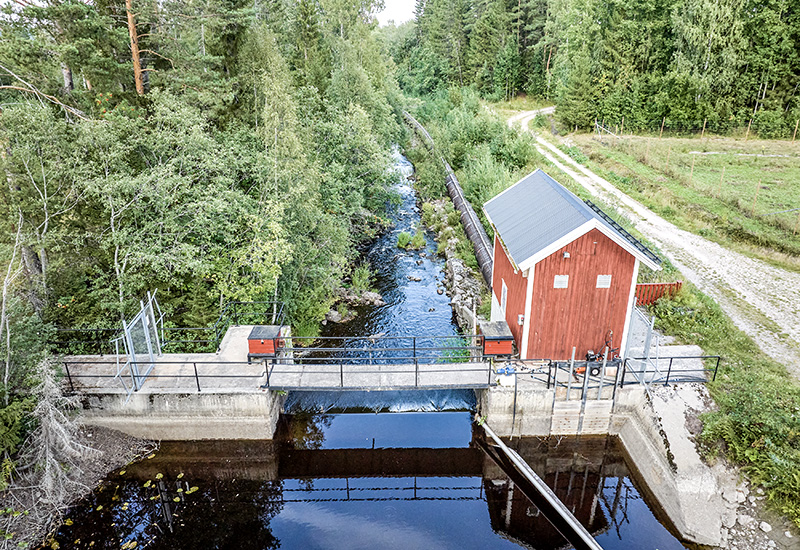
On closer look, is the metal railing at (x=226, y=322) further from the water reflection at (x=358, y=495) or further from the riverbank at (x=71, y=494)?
the water reflection at (x=358, y=495)

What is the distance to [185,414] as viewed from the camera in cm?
1631

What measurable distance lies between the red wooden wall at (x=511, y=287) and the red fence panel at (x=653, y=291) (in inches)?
227

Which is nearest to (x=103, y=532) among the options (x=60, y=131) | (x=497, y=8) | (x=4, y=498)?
(x=4, y=498)

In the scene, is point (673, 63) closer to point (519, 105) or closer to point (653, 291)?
point (519, 105)

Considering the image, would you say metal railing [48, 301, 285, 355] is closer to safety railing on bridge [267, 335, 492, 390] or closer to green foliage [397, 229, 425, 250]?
safety railing on bridge [267, 335, 492, 390]

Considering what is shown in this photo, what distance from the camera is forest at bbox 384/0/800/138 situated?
4288 cm

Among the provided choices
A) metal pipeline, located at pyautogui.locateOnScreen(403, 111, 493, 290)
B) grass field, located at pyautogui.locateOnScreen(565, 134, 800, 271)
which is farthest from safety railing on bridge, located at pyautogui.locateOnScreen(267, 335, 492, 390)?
grass field, located at pyautogui.locateOnScreen(565, 134, 800, 271)

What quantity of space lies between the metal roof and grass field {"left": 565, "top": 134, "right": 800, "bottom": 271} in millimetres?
13649

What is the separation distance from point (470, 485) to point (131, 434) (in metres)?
11.1

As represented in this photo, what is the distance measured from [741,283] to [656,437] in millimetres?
11962

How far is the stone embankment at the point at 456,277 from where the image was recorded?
76.4ft

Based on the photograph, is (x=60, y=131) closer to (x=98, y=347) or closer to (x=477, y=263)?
(x=98, y=347)

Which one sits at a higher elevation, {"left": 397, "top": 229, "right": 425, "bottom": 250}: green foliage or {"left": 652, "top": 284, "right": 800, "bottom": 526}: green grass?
{"left": 397, "top": 229, "right": 425, "bottom": 250}: green foliage

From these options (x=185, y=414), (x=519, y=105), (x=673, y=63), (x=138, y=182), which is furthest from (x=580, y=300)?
(x=519, y=105)
